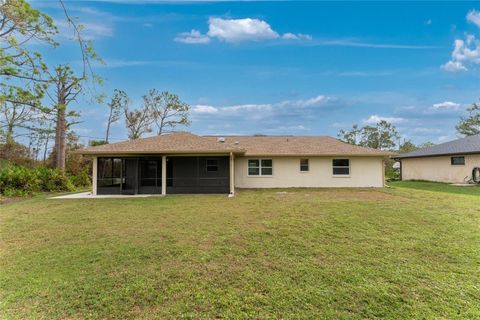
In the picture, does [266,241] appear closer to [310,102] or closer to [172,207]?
[172,207]

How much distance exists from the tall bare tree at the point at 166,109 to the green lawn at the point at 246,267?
26662mm

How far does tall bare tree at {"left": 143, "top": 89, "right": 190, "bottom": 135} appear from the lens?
32.9 metres

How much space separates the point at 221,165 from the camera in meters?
15.3

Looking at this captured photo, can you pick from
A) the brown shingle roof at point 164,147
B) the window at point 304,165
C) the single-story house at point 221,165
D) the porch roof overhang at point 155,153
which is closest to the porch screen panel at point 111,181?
the single-story house at point 221,165

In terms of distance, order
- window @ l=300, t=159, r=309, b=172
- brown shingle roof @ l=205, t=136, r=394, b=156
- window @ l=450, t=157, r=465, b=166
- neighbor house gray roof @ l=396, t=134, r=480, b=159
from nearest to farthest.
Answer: brown shingle roof @ l=205, t=136, r=394, b=156
window @ l=300, t=159, r=309, b=172
neighbor house gray roof @ l=396, t=134, r=480, b=159
window @ l=450, t=157, r=465, b=166

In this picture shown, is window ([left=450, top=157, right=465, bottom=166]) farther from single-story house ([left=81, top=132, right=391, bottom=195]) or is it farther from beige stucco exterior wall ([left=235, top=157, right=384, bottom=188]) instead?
beige stucco exterior wall ([left=235, top=157, right=384, bottom=188])

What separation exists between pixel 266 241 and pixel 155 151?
9379mm

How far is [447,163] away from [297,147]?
Answer: 13.0 metres

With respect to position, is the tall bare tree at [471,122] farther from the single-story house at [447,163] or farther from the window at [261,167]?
the window at [261,167]

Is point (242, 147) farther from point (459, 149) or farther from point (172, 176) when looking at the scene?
point (459, 149)

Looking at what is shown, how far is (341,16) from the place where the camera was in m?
12.1

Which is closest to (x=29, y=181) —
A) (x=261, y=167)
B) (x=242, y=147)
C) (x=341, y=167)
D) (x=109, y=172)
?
(x=109, y=172)

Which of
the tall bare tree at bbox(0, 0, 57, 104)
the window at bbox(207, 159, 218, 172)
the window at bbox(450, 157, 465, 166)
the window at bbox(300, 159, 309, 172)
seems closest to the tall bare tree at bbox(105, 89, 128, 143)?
the window at bbox(207, 159, 218, 172)

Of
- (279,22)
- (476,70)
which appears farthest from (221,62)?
(476,70)
